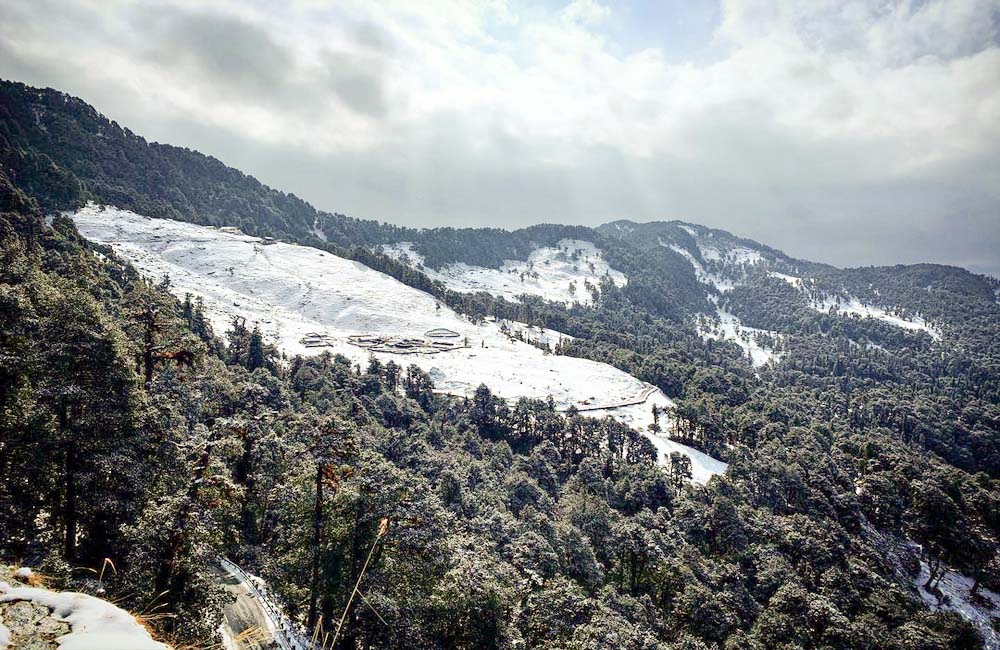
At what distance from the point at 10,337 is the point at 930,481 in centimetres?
11220

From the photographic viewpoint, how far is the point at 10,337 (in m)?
21.7

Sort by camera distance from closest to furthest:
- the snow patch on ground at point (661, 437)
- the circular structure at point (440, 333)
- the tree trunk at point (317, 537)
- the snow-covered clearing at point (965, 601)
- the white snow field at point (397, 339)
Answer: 1. the tree trunk at point (317, 537)
2. the snow-covered clearing at point (965, 601)
3. the snow patch on ground at point (661, 437)
4. the white snow field at point (397, 339)
5. the circular structure at point (440, 333)

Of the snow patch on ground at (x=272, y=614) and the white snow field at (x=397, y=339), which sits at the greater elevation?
the white snow field at (x=397, y=339)

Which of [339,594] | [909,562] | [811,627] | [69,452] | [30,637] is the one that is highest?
[30,637]

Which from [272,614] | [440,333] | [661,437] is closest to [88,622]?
[272,614]

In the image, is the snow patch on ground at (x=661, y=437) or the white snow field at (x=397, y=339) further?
the white snow field at (x=397, y=339)

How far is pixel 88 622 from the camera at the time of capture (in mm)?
5645

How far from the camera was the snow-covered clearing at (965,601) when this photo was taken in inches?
2416

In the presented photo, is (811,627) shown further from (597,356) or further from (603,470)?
(597,356)

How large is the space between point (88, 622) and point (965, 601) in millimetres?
97929

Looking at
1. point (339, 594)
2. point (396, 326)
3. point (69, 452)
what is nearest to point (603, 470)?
point (339, 594)

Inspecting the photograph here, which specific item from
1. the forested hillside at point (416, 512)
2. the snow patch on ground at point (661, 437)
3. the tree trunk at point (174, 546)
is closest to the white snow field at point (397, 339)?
the snow patch on ground at point (661, 437)

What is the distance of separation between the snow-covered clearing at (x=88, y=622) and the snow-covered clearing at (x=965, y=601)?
85.6 meters

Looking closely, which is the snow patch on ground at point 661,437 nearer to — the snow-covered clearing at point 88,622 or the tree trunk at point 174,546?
the tree trunk at point 174,546
